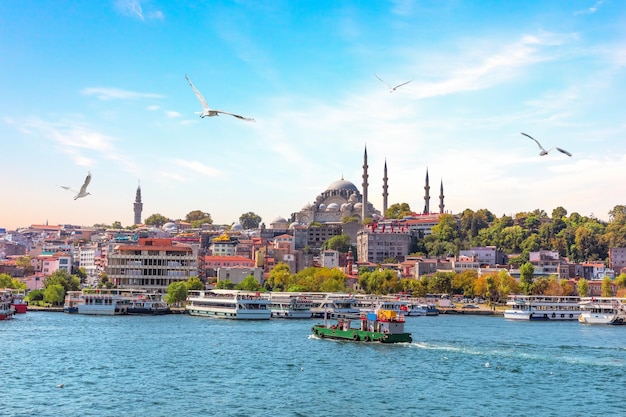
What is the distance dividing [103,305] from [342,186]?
263 feet

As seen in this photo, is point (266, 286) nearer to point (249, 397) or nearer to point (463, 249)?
point (463, 249)

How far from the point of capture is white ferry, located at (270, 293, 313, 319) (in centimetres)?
5538

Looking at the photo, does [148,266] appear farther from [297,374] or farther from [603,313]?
Result: [297,374]

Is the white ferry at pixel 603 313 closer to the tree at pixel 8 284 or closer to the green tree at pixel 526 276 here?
the green tree at pixel 526 276

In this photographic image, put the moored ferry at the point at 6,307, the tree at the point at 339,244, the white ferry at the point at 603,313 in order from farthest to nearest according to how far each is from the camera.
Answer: the tree at the point at 339,244, the white ferry at the point at 603,313, the moored ferry at the point at 6,307

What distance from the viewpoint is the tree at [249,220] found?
478 ft

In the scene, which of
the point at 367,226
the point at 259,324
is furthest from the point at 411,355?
the point at 367,226

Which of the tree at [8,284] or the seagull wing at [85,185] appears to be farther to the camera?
the tree at [8,284]

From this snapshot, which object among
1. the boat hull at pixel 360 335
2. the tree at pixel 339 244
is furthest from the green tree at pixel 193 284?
the tree at pixel 339 244

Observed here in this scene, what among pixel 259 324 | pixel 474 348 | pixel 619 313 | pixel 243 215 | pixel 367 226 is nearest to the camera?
pixel 474 348

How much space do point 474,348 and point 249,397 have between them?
13.8m

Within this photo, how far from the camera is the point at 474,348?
3366 centimetres


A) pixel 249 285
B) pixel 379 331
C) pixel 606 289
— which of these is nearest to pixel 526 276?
pixel 606 289

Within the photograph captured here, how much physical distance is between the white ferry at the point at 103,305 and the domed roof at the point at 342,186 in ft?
258
